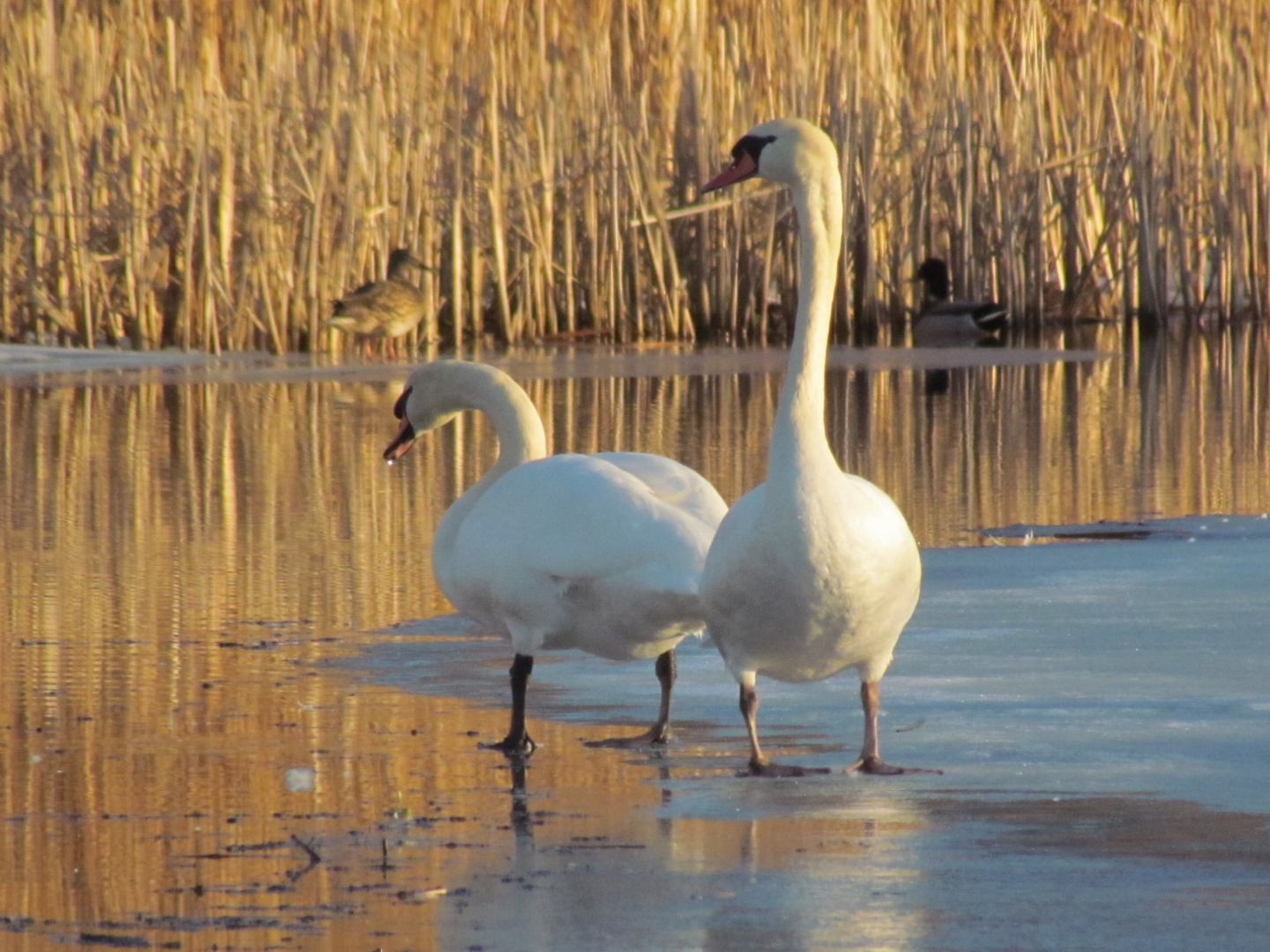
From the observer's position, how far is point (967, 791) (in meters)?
3.84

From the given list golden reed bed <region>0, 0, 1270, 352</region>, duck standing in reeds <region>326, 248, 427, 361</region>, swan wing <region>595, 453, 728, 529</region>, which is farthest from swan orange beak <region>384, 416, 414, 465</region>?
golden reed bed <region>0, 0, 1270, 352</region>

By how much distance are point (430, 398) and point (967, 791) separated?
2.06 m

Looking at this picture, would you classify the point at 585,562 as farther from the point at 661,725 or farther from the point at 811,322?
the point at 811,322

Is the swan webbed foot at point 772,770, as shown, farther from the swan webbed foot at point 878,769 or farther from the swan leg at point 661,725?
the swan leg at point 661,725

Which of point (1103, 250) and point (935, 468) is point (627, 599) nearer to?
point (935, 468)

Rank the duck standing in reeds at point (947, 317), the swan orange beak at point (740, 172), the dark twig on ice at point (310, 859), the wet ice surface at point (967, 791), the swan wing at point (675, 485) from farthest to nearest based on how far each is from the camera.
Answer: the duck standing in reeds at point (947, 317), the swan wing at point (675, 485), the swan orange beak at point (740, 172), the dark twig on ice at point (310, 859), the wet ice surface at point (967, 791)

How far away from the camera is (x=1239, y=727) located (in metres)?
4.27

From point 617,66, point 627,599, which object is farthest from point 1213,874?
point 617,66

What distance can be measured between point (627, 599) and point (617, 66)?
1356 centimetres

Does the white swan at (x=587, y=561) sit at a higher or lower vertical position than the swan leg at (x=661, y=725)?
higher

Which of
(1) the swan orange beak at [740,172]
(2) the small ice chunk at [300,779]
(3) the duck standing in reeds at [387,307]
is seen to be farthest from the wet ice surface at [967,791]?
(3) the duck standing in reeds at [387,307]

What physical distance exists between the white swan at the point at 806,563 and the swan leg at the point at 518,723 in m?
0.45

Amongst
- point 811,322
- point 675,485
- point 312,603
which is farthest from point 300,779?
point 312,603

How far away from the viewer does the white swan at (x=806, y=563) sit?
3.93 m
